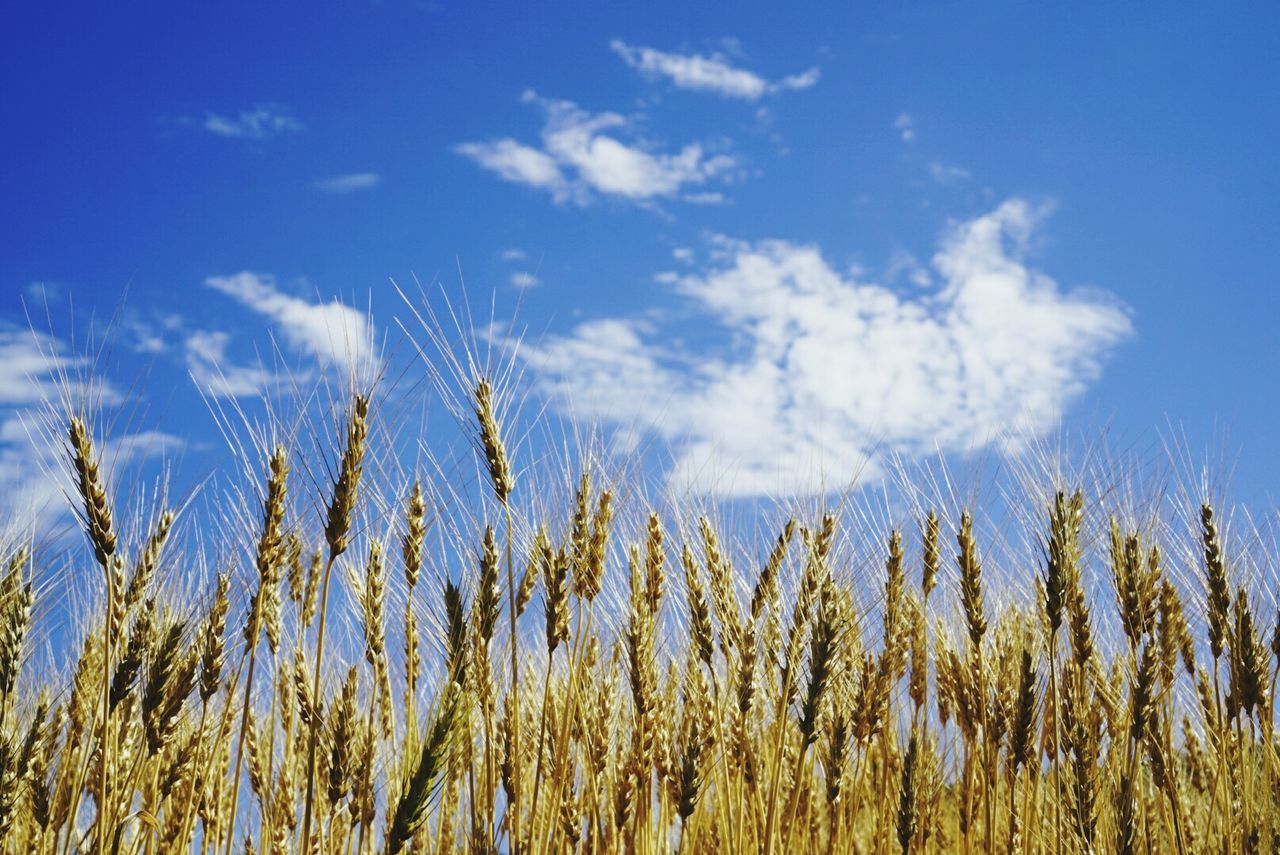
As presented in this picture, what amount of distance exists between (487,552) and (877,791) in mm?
2242

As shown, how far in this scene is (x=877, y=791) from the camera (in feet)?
13.9

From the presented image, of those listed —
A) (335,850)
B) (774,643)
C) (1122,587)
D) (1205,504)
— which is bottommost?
(335,850)

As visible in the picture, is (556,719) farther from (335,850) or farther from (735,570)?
(335,850)

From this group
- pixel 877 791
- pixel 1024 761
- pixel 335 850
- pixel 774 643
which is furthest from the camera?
pixel 877 791

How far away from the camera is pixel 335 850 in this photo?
371 cm

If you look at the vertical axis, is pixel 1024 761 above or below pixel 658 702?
below

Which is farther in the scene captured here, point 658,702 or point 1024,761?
point 658,702

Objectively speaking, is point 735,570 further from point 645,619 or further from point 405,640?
point 405,640

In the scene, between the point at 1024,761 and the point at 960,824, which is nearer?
the point at 1024,761

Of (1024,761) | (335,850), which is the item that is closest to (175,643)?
(335,850)

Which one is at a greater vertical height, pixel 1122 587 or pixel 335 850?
pixel 1122 587

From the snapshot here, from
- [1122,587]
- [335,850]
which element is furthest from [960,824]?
[335,850]

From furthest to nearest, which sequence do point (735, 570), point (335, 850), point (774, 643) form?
point (335, 850)
point (735, 570)
point (774, 643)

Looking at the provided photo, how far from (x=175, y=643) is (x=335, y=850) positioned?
150 cm
